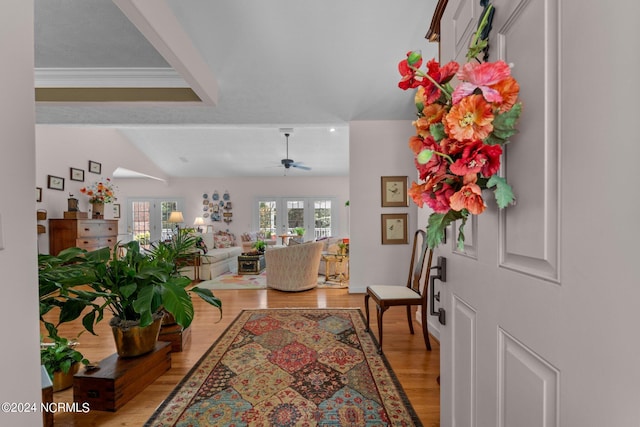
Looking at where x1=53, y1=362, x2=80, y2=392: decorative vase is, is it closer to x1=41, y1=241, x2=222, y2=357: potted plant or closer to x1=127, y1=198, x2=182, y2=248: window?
x1=41, y1=241, x2=222, y2=357: potted plant

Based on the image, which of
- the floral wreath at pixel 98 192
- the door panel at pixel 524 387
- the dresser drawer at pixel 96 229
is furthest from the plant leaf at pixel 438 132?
the floral wreath at pixel 98 192

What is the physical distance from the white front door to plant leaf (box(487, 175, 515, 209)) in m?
0.03

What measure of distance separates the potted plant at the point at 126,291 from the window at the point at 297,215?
684 cm

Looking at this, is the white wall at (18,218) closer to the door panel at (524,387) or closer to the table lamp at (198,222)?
the door panel at (524,387)

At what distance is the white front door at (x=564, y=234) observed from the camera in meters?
0.43

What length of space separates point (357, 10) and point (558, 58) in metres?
2.39

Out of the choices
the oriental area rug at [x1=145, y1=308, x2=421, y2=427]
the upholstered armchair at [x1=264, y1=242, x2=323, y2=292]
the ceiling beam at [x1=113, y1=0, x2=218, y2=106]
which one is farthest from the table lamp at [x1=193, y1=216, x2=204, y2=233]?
the oriental area rug at [x1=145, y1=308, x2=421, y2=427]

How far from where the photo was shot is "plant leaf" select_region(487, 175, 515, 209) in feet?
2.20

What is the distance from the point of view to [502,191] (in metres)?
0.68

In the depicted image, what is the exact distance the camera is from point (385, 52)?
288cm

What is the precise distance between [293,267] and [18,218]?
3545 millimetres

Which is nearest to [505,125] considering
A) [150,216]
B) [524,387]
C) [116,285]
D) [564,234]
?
[564,234]

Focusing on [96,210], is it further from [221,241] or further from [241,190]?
[241,190]

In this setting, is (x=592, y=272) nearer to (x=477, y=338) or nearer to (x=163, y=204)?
(x=477, y=338)
